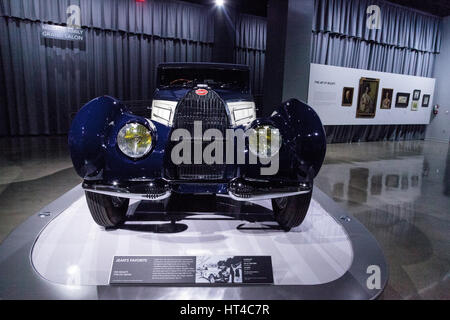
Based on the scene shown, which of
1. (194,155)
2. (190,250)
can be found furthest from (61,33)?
(190,250)

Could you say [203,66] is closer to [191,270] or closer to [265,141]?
[265,141]

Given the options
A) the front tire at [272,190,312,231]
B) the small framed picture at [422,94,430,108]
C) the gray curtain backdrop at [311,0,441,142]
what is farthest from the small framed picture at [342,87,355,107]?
the front tire at [272,190,312,231]

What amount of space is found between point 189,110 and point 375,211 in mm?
2279

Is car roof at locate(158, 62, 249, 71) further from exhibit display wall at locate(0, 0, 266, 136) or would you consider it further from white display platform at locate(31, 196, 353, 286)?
exhibit display wall at locate(0, 0, 266, 136)

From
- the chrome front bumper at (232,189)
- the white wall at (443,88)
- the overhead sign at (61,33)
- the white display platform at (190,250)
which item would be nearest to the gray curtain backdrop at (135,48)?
the overhead sign at (61,33)

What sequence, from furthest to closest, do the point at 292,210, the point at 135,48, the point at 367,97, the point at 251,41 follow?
1. the point at 251,41
2. the point at 135,48
3. the point at 367,97
4. the point at 292,210

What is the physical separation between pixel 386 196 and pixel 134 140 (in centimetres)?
318

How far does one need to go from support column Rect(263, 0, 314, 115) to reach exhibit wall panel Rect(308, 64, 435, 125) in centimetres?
85

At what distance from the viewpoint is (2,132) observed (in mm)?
7102

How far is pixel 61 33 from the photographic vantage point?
23.6ft

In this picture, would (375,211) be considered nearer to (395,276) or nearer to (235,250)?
(395,276)

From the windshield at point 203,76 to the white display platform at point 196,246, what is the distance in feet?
5.59

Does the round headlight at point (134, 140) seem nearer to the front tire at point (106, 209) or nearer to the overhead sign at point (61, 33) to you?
the front tire at point (106, 209)

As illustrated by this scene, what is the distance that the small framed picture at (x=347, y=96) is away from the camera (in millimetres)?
7383
